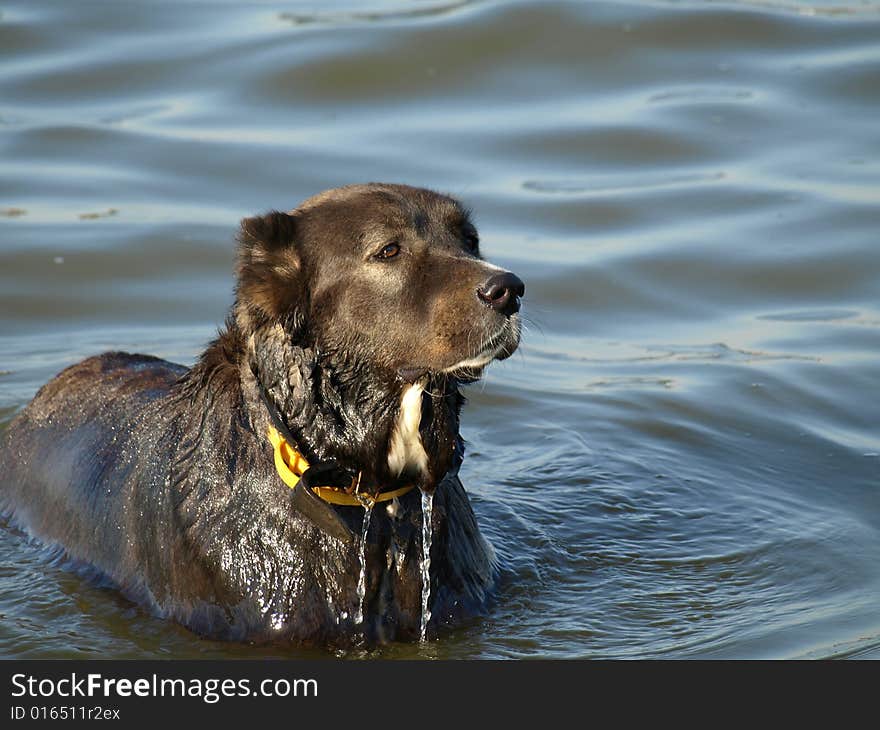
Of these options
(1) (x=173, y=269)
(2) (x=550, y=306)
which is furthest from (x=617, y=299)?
(1) (x=173, y=269)

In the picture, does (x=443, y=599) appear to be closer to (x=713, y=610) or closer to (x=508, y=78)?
(x=713, y=610)

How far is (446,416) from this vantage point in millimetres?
6191

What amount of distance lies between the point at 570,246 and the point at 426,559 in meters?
6.36

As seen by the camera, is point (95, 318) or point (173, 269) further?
point (173, 269)

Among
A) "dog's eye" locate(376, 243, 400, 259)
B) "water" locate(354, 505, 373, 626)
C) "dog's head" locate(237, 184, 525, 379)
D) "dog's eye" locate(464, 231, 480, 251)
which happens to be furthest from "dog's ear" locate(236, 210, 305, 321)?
"water" locate(354, 505, 373, 626)

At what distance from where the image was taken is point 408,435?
6.16 m

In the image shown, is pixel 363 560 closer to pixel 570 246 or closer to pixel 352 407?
pixel 352 407

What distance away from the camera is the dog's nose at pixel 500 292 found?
234 inches

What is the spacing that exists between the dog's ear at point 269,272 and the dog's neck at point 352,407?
0.09 m

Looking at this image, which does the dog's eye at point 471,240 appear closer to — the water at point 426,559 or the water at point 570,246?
the water at point 426,559

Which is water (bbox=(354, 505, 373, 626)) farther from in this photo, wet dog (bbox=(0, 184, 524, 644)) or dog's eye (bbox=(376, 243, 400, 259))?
dog's eye (bbox=(376, 243, 400, 259))

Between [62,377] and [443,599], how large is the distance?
253cm

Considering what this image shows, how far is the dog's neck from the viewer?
613 centimetres

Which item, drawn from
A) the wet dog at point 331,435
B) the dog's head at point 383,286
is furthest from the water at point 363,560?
the dog's head at point 383,286
